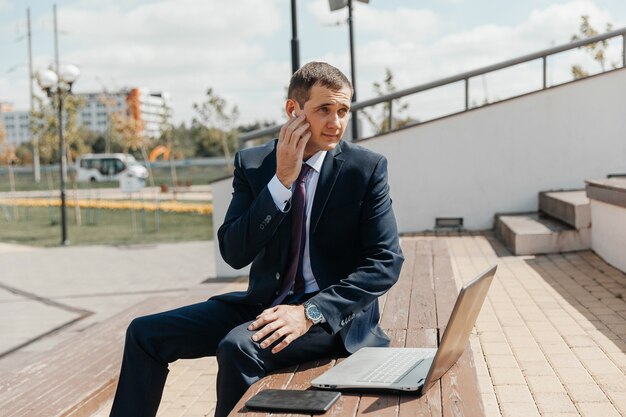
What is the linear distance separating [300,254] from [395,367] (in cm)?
66

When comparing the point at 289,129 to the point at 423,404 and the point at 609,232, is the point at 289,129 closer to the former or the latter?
A: the point at 423,404

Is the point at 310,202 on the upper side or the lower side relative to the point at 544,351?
upper

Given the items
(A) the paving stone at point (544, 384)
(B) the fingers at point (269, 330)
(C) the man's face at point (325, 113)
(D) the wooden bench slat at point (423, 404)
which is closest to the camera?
(D) the wooden bench slat at point (423, 404)

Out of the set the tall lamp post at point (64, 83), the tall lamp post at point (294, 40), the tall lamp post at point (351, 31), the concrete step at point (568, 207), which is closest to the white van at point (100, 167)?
the tall lamp post at point (64, 83)

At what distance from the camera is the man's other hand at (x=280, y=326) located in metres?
2.82

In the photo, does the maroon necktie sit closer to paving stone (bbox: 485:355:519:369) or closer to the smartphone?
the smartphone

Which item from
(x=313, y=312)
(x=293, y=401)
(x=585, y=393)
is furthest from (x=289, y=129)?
(x=585, y=393)

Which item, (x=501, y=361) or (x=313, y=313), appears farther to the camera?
(x=501, y=361)

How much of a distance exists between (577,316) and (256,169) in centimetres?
357

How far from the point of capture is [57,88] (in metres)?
19.8

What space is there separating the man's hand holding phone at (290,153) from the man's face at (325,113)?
9cm

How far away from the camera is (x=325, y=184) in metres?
3.21

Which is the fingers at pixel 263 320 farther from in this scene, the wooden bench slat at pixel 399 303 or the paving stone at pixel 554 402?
the paving stone at pixel 554 402

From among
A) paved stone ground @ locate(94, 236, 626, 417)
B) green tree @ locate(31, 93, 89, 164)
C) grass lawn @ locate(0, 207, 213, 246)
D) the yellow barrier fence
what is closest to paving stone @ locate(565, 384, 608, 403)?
paved stone ground @ locate(94, 236, 626, 417)
